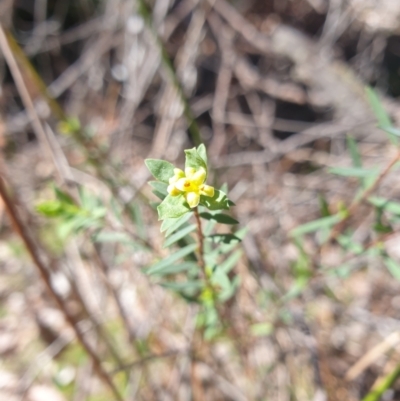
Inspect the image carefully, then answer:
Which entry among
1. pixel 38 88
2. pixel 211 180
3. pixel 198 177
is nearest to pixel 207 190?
pixel 198 177

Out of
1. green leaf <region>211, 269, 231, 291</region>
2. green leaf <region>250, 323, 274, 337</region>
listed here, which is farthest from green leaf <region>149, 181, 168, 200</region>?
green leaf <region>250, 323, 274, 337</region>

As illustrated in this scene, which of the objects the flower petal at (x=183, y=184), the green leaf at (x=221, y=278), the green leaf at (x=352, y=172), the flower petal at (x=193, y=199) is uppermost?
the flower petal at (x=183, y=184)

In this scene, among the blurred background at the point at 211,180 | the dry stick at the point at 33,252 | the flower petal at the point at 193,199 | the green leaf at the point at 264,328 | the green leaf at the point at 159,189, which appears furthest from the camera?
the blurred background at the point at 211,180

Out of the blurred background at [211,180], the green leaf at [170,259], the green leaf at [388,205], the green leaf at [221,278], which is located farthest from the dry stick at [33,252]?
the green leaf at [388,205]

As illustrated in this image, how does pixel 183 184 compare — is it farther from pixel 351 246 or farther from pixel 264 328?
pixel 264 328

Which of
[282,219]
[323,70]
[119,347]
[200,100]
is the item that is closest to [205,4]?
[200,100]

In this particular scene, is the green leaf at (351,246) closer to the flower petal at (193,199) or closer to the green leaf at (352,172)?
the green leaf at (352,172)

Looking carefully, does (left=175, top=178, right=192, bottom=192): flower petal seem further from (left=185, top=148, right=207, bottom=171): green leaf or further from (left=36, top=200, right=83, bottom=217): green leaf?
(left=36, top=200, right=83, bottom=217): green leaf

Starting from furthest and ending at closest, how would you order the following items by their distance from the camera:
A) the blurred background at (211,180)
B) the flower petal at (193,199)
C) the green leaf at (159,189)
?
the blurred background at (211,180) < the green leaf at (159,189) < the flower petal at (193,199)
